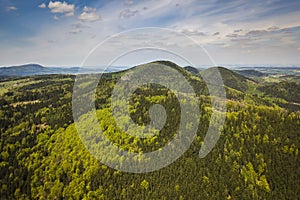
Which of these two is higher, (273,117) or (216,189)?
(273,117)

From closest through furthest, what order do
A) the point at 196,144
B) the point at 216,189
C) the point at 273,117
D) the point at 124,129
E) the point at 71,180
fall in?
the point at 216,189 < the point at 71,180 < the point at 196,144 < the point at 273,117 < the point at 124,129

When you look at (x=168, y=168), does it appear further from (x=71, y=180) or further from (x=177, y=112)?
(x=71, y=180)

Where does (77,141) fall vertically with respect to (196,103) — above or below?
below

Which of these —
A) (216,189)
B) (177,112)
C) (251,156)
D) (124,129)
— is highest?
(177,112)

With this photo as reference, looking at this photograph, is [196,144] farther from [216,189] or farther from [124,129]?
[124,129]

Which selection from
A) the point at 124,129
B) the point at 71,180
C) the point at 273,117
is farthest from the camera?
the point at 124,129

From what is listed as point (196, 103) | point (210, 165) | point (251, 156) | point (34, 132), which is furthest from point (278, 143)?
point (34, 132)

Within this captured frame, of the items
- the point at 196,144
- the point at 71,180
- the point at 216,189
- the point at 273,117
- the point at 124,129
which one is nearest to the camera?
the point at 216,189

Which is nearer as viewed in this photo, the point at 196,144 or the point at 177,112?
the point at 196,144

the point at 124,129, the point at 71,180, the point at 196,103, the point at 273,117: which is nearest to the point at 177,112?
the point at 196,103
